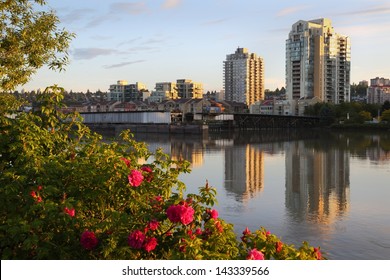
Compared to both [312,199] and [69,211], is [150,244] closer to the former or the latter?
[69,211]

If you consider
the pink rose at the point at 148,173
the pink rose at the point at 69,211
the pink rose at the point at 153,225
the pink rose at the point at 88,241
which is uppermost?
the pink rose at the point at 148,173

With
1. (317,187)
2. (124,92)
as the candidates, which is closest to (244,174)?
(317,187)

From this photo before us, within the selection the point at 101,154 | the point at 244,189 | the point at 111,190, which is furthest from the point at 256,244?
the point at 244,189

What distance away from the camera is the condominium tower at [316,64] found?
132125 millimetres

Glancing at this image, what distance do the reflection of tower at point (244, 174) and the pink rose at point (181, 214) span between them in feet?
55.3

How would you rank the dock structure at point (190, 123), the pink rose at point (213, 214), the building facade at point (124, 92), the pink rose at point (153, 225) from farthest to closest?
the building facade at point (124, 92) → the dock structure at point (190, 123) → the pink rose at point (213, 214) → the pink rose at point (153, 225)

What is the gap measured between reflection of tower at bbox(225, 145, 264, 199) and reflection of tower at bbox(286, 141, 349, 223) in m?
1.62

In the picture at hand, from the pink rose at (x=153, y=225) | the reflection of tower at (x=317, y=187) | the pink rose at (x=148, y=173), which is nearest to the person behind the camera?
the pink rose at (x=153, y=225)

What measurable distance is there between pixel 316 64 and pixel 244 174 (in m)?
109

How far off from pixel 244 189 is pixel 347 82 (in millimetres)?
121355

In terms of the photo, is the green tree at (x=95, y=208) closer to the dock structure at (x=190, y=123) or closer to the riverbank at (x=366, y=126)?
the dock structure at (x=190, y=123)

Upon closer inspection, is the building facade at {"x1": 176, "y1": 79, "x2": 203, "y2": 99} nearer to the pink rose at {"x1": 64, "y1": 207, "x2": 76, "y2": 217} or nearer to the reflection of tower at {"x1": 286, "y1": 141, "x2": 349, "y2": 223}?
the reflection of tower at {"x1": 286, "y1": 141, "x2": 349, "y2": 223}

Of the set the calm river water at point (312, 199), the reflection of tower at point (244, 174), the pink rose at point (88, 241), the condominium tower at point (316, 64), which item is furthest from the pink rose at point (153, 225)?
the condominium tower at point (316, 64)
